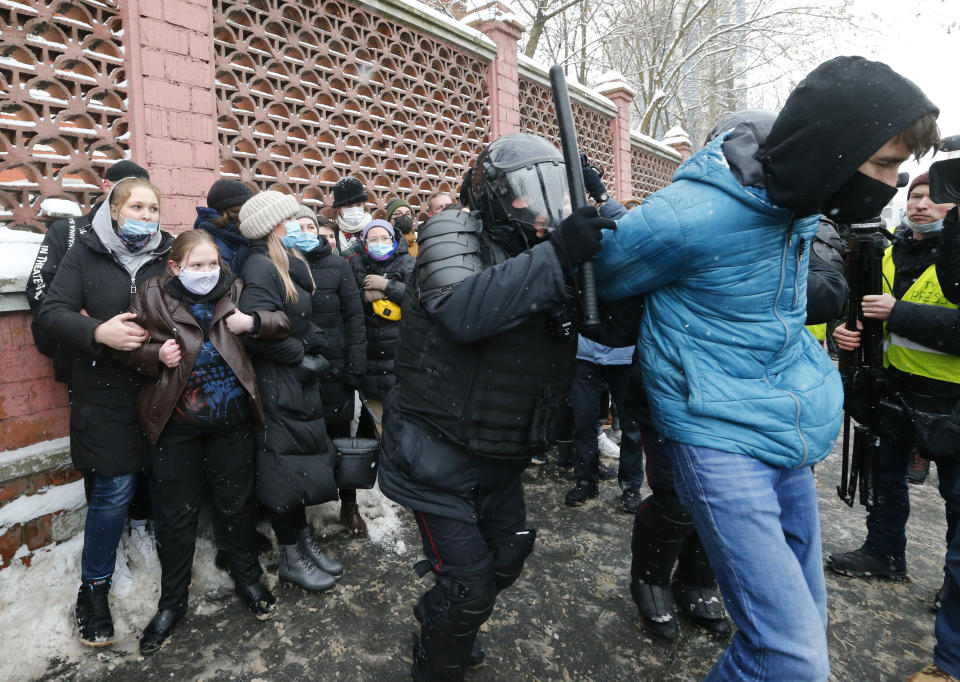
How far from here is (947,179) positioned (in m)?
2.31

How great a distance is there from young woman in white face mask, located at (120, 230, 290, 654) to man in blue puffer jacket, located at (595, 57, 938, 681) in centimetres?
188

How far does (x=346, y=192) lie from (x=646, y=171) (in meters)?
8.41

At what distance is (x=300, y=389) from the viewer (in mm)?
3006

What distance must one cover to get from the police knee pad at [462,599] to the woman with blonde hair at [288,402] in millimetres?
1197

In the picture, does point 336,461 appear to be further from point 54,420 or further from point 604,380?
point 604,380

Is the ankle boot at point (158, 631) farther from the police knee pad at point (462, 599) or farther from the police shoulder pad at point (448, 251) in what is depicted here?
the police shoulder pad at point (448, 251)

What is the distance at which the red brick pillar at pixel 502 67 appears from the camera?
6855 millimetres

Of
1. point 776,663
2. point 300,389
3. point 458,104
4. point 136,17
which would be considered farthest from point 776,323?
point 458,104

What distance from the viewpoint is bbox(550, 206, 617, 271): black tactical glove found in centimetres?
160

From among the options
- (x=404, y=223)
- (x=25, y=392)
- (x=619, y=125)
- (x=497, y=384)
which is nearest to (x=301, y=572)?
(x=25, y=392)

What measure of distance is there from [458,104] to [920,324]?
515 centimetres

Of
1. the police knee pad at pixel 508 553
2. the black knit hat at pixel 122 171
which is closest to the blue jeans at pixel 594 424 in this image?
the police knee pad at pixel 508 553

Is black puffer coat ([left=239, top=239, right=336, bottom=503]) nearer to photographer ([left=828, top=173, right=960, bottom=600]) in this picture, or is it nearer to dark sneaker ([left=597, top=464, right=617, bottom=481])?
dark sneaker ([left=597, top=464, right=617, bottom=481])

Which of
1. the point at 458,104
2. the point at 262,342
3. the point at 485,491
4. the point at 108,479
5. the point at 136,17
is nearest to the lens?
the point at 485,491
